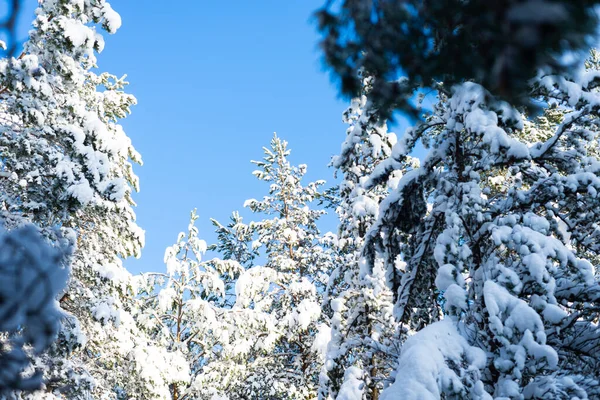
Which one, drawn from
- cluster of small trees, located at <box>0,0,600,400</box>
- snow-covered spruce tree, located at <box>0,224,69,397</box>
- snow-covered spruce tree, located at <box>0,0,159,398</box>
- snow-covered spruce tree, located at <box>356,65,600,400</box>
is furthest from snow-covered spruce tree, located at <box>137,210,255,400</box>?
snow-covered spruce tree, located at <box>0,224,69,397</box>

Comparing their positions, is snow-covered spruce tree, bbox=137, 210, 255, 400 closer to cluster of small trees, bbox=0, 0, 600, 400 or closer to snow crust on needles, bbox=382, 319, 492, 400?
cluster of small trees, bbox=0, 0, 600, 400

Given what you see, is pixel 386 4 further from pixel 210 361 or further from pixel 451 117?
pixel 210 361

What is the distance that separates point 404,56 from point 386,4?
20cm

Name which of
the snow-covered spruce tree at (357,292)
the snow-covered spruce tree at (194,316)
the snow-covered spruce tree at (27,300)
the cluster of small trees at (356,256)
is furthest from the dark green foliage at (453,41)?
the snow-covered spruce tree at (194,316)

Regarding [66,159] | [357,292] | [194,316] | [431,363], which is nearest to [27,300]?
[431,363]

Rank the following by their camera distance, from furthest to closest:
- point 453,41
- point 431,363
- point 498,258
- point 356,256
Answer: point 356,256, point 498,258, point 431,363, point 453,41

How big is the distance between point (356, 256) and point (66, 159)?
21.1ft

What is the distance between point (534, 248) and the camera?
15.7ft

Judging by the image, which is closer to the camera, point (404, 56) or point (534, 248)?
point (404, 56)

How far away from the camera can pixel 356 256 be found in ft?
36.1

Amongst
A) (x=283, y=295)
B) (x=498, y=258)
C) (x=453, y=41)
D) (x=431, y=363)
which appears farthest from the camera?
(x=283, y=295)

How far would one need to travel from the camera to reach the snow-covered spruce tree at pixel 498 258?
4387 millimetres

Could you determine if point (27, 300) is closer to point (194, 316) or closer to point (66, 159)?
point (66, 159)

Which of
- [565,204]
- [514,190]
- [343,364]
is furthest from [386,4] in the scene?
[343,364]
